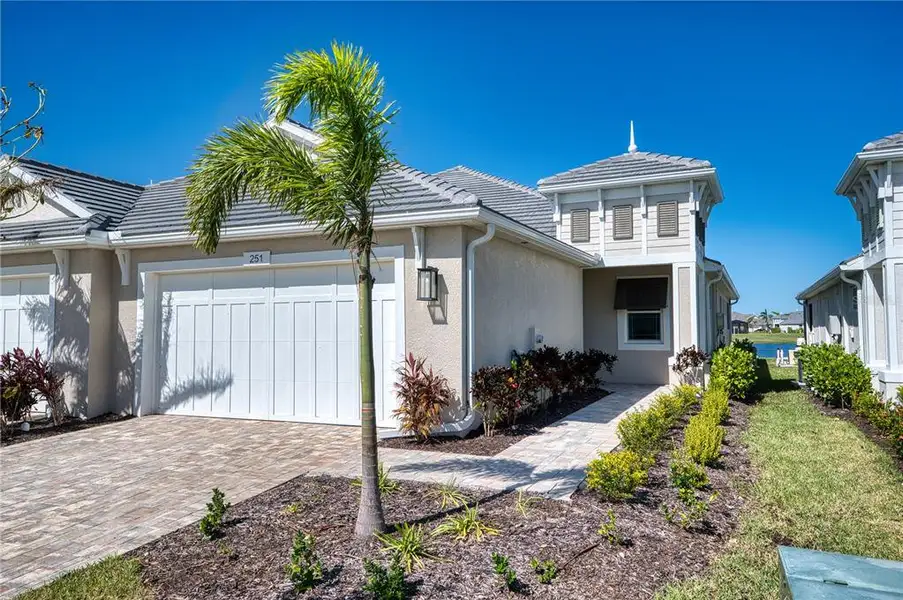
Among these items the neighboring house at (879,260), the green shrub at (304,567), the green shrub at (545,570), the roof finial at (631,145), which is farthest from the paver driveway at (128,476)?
the roof finial at (631,145)

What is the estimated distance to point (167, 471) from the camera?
6.94 m

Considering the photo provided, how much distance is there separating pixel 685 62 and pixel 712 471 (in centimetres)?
982

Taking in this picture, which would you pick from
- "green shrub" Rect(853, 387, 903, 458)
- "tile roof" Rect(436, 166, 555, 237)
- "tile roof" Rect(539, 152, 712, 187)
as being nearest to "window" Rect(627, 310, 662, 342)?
"tile roof" Rect(436, 166, 555, 237)

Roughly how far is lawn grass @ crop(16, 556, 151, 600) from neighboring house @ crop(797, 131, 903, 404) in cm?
1338

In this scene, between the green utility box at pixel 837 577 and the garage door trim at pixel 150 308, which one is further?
the garage door trim at pixel 150 308

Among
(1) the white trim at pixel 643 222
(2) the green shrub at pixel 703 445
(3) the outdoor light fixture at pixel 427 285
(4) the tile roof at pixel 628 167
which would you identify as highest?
(4) the tile roof at pixel 628 167

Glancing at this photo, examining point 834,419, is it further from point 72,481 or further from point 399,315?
point 72,481

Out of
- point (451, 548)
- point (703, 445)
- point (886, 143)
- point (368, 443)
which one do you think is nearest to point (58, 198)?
point (368, 443)

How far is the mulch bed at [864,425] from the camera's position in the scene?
7.82m

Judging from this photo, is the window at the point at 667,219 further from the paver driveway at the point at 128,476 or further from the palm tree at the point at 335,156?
the palm tree at the point at 335,156

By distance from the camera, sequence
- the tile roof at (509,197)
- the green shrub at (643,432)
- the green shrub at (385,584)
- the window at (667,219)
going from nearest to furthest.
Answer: the green shrub at (385,584)
the green shrub at (643,432)
the window at (667,219)
the tile roof at (509,197)

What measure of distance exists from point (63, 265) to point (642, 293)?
44.7 feet

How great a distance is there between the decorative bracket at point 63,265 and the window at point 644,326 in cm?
1352

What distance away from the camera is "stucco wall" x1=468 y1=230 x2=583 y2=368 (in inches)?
357
